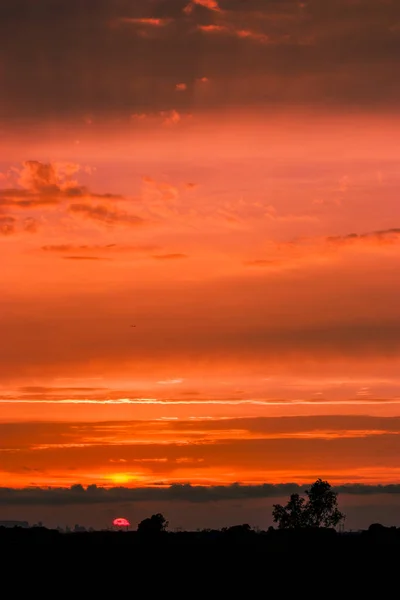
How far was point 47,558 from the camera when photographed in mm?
140750

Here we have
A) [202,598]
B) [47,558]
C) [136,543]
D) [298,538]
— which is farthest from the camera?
[298,538]

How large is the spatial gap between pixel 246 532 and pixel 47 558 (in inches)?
1745

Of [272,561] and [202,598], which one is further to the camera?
[272,561]

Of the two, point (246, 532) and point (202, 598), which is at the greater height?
point (246, 532)

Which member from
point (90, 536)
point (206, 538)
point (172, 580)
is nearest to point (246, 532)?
point (206, 538)

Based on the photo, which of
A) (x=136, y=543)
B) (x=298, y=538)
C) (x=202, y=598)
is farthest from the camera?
(x=298, y=538)

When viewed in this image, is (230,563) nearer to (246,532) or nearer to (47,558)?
(47,558)

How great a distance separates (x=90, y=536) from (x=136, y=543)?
8.24 metres

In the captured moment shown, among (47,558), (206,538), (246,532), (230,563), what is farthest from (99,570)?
(246,532)

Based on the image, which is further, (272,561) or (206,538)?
(206,538)

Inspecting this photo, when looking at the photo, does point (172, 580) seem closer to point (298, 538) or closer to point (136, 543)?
point (136, 543)

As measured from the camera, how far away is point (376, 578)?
137m

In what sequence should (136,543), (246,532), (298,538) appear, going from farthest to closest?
(246,532) → (298,538) → (136,543)

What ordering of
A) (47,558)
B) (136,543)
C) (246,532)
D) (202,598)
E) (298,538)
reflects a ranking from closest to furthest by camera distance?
1. (202,598)
2. (47,558)
3. (136,543)
4. (298,538)
5. (246,532)
